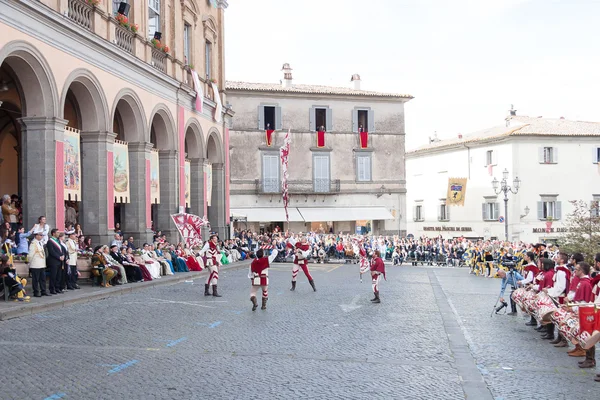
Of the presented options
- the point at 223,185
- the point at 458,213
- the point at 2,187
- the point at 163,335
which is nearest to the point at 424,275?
the point at 223,185

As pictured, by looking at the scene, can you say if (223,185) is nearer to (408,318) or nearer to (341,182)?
(341,182)

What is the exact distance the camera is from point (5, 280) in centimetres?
1465

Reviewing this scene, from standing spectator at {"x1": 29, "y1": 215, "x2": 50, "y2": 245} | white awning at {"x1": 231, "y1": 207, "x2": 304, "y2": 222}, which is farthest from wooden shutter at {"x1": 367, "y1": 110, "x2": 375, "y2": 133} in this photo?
standing spectator at {"x1": 29, "y1": 215, "x2": 50, "y2": 245}

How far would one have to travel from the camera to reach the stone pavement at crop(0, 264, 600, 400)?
7996 millimetres

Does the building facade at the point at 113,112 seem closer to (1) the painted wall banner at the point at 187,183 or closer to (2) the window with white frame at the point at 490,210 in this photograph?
(1) the painted wall banner at the point at 187,183

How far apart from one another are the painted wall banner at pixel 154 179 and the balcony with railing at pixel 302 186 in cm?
2123

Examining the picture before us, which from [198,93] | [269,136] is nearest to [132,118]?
[198,93]

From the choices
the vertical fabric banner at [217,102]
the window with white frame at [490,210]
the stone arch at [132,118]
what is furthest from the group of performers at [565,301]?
the window with white frame at [490,210]

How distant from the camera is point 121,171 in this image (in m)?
23.6

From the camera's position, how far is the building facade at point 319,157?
48438mm

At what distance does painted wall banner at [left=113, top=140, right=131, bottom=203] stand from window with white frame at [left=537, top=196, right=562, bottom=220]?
39551 mm

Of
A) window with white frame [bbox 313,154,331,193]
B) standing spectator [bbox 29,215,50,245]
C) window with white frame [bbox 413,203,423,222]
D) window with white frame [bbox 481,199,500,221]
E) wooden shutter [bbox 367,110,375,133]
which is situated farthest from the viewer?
window with white frame [bbox 413,203,423,222]

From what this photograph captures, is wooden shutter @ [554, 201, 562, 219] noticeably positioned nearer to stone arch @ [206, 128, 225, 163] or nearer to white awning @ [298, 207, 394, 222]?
white awning @ [298, 207, 394, 222]

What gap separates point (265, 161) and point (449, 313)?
3441cm
